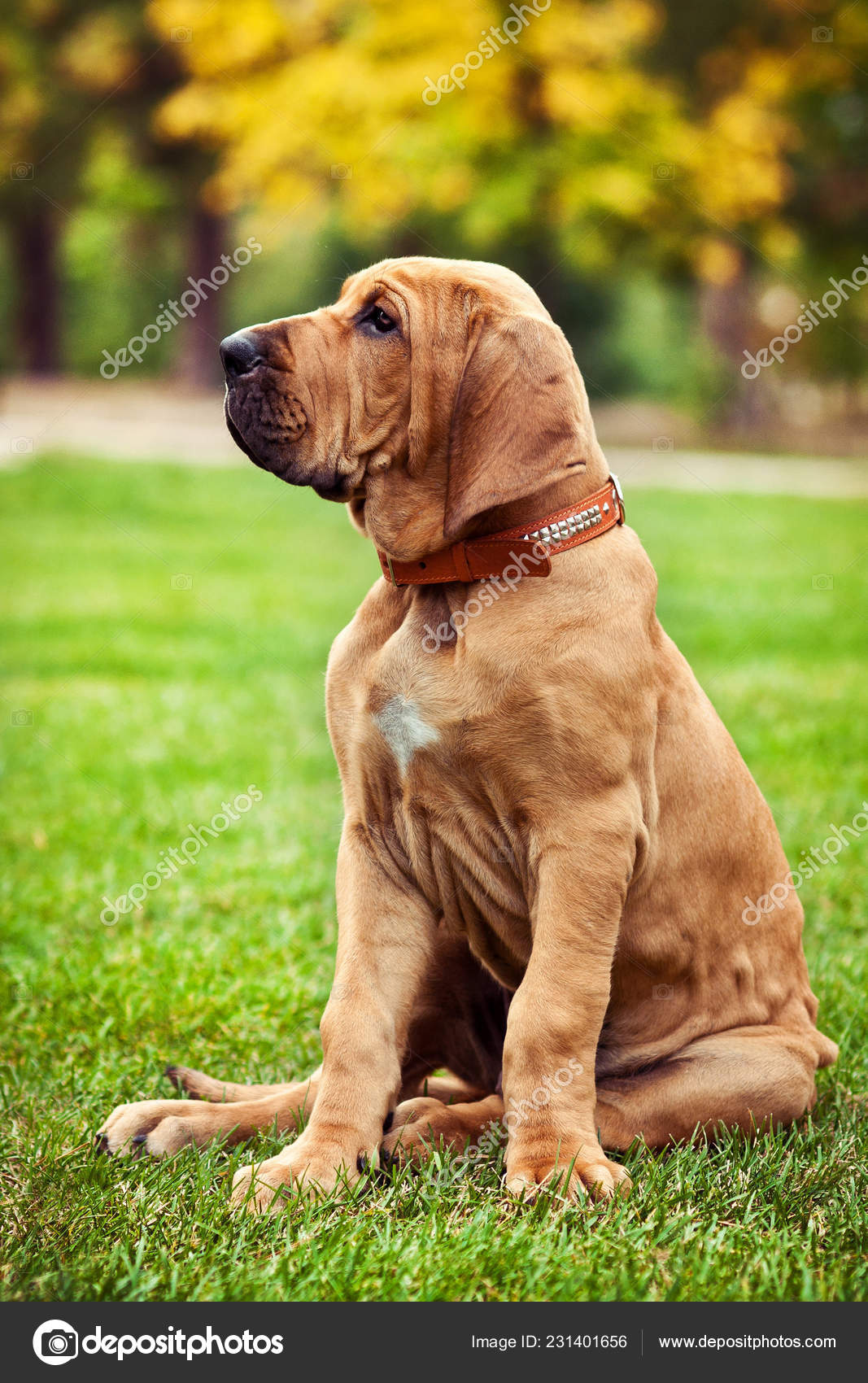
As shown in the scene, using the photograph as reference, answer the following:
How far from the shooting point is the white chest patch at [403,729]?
9.59ft

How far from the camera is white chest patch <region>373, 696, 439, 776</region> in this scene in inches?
115

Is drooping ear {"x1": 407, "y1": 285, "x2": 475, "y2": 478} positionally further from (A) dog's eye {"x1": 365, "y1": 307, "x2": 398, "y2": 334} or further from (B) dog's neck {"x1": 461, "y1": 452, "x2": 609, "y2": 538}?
(B) dog's neck {"x1": 461, "y1": 452, "x2": 609, "y2": 538}

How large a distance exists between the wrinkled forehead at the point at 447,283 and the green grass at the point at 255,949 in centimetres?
194

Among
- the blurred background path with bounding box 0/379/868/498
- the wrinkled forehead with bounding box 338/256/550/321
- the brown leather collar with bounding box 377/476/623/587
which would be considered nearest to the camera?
the brown leather collar with bounding box 377/476/623/587

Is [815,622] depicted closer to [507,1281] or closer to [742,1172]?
[742,1172]

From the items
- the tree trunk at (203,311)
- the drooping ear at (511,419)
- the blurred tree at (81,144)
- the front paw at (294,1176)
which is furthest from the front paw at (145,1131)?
the tree trunk at (203,311)

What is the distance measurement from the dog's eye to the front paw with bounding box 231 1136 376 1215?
1.81 meters

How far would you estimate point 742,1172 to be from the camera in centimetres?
297

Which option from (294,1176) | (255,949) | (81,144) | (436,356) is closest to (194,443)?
(81,144)

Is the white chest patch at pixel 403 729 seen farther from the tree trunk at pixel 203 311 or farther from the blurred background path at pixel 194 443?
the tree trunk at pixel 203 311

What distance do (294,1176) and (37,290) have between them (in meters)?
29.1

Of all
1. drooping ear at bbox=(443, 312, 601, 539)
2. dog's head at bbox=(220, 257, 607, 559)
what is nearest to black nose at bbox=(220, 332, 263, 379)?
dog's head at bbox=(220, 257, 607, 559)
